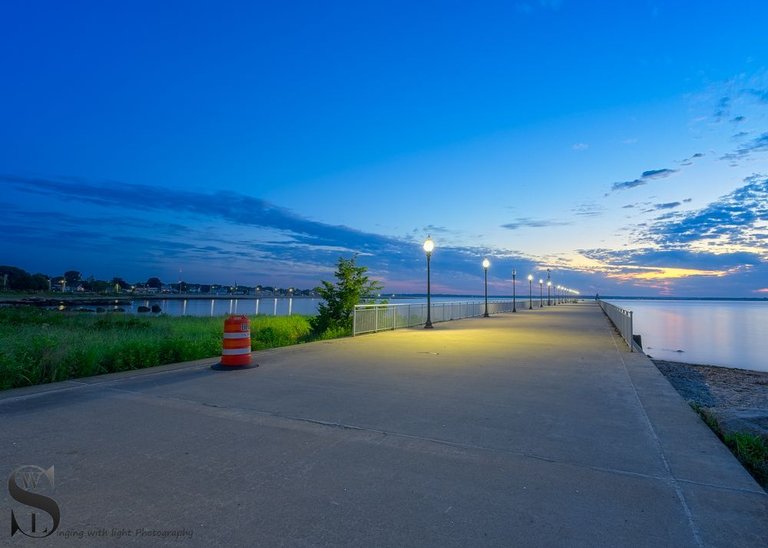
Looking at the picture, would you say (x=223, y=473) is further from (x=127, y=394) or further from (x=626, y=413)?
(x=626, y=413)

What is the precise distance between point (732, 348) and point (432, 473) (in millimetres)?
40443

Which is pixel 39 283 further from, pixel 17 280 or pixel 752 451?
pixel 752 451

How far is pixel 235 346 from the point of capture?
9648mm

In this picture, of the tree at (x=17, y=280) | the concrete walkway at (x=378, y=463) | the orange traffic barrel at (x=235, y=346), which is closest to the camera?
the concrete walkway at (x=378, y=463)

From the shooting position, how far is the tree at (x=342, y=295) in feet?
67.5

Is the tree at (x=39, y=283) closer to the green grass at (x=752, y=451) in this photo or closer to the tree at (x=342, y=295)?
the tree at (x=342, y=295)

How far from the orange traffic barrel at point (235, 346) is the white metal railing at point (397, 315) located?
7.07 m

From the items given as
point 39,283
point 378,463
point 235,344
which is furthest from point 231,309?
point 39,283

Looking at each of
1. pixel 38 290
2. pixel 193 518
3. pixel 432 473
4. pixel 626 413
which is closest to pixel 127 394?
pixel 193 518

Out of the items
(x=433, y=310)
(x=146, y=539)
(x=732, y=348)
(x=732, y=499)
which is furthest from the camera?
(x=732, y=348)

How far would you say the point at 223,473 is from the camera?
4035 millimetres

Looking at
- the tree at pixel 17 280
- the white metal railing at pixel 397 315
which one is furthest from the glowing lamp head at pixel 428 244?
the tree at pixel 17 280

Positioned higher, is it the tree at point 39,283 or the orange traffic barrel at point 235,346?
the tree at point 39,283

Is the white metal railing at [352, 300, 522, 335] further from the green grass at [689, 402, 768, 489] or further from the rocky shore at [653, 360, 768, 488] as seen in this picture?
the green grass at [689, 402, 768, 489]
